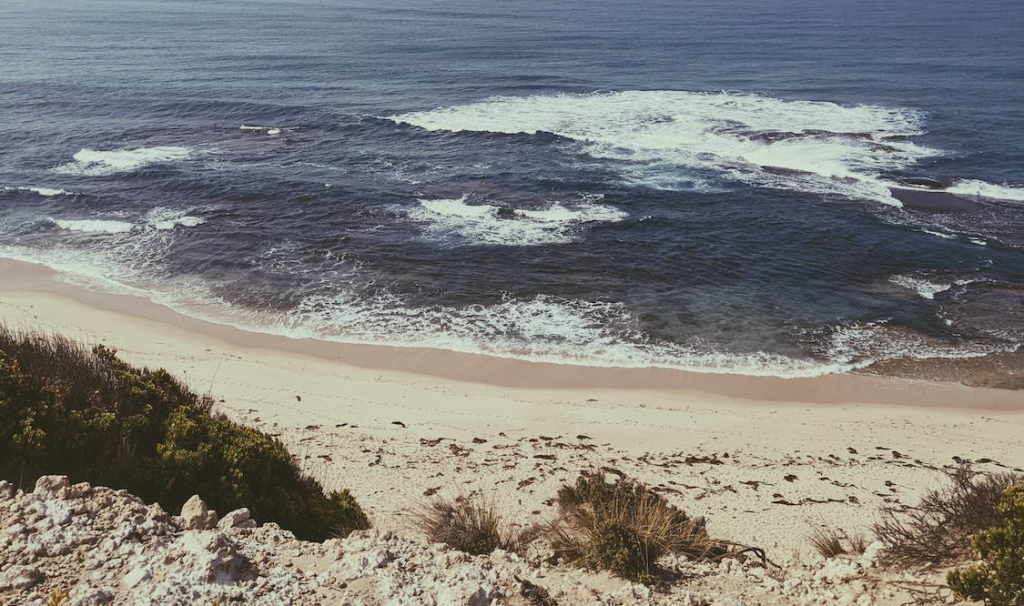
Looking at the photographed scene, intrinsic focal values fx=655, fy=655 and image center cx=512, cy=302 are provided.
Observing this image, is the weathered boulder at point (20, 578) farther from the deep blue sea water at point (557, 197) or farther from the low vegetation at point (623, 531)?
the deep blue sea water at point (557, 197)

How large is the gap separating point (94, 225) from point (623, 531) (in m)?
28.6

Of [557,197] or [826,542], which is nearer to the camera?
[826,542]

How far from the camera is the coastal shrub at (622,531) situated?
7.60m

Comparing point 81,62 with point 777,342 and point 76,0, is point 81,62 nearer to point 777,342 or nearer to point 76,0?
point 777,342

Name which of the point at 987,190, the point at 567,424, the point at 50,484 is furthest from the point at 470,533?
the point at 987,190

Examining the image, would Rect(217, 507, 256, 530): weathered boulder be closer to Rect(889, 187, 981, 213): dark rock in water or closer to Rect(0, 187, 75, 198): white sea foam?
Rect(0, 187, 75, 198): white sea foam

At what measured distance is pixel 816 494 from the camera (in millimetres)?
11953

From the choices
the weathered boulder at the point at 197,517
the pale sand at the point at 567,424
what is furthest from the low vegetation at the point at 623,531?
the weathered boulder at the point at 197,517

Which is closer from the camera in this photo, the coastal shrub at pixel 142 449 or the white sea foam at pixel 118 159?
the coastal shrub at pixel 142 449

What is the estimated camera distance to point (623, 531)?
7.83 m

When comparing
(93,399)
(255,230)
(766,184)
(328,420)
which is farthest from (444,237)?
(93,399)

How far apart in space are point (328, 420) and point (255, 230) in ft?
51.0

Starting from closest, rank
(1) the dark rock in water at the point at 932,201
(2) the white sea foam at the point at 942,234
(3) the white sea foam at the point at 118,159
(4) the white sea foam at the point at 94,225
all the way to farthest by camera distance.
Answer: (2) the white sea foam at the point at 942,234, (4) the white sea foam at the point at 94,225, (1) the dark rock in water at the point at 932,201, (3) the white sea foam at the point at 118,159

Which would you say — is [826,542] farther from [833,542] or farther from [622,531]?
[622,531]
